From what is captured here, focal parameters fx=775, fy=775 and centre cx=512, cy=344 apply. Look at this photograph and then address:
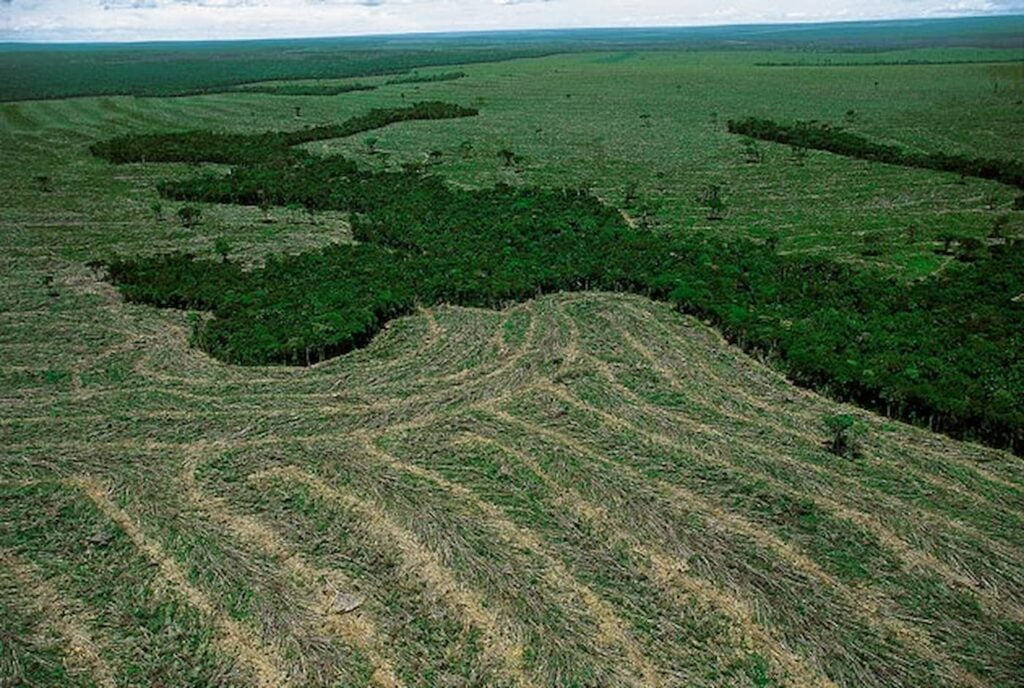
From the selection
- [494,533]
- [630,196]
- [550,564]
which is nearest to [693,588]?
[550,564]

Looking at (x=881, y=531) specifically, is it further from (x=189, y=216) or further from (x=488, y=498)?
(x=189, y=216)

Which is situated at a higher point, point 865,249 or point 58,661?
point 58,661

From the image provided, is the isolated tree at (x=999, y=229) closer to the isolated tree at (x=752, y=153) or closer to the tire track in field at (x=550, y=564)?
the isolated tree at (x=752, y=153)

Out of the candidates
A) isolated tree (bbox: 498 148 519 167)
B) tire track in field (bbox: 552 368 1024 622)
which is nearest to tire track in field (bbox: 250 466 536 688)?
tire track in field (bbox: 552 368 1024 622)

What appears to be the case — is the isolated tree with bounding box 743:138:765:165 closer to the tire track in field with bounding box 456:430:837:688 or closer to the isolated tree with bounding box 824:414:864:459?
the isolated tree with bounding box 824:414:864:459

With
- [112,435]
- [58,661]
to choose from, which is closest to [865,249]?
[112,435]

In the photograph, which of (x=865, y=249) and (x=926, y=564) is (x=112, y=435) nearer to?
(x=926, y=564)
